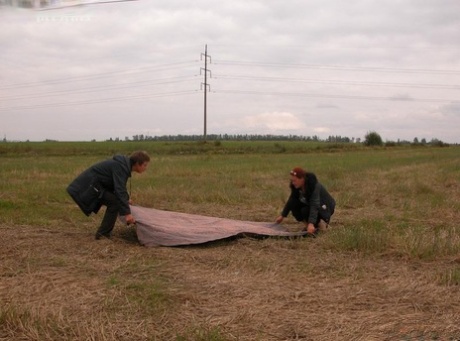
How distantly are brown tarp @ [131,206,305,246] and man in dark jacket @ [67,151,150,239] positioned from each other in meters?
0.28

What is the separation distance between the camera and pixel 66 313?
12.3 ft

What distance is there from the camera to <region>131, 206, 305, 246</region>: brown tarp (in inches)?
248

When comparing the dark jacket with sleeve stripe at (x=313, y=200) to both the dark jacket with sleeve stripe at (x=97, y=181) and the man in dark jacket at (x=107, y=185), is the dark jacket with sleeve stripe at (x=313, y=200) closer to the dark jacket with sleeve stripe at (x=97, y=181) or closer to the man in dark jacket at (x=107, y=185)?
the man in dark jacket at (x=107, y=185)

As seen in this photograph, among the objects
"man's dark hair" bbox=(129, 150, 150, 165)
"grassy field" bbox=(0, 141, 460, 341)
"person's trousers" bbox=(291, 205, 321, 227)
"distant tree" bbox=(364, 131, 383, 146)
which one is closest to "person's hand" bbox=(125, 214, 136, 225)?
"grassy field" bbox=(0, 141, 460, 341)

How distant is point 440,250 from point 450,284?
1.14m

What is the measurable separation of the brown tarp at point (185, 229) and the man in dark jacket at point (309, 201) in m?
0.30

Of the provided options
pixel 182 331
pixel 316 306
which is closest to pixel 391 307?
pixel 316 306

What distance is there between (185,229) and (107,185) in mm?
1158

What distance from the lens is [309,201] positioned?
23.2 feet

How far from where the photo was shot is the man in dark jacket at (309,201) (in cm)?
690

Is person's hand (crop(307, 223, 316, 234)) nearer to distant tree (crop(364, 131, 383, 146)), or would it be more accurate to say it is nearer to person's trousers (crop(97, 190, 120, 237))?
person's trousers (crop(97, 190, 120, 237))

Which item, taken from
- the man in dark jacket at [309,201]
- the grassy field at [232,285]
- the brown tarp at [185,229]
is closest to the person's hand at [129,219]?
the brown tarp at [185,229]

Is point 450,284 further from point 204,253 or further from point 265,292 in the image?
point 204,253

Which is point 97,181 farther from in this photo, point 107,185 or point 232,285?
point 232,285
